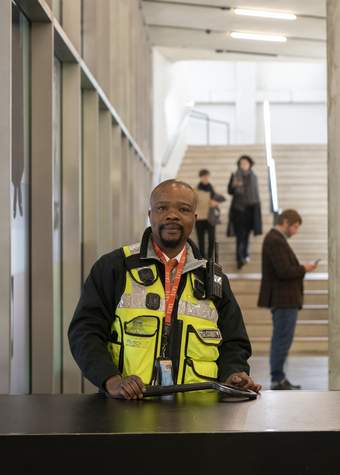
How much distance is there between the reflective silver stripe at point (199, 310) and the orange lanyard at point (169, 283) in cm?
3

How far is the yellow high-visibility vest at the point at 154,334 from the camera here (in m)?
2.95

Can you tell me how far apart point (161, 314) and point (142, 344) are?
0.37 feet

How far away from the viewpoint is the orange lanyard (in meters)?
2.97

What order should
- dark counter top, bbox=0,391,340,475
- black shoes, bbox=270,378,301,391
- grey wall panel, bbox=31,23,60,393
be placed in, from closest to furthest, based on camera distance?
dark counter top, bbox=0,391,340,475, grey wall panel, bbox=31,23,60,393, black shoes, bbox=270,378,301,391

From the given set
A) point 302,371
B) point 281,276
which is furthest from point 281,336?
point 302,371

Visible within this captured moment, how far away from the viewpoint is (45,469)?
2135 millimetres

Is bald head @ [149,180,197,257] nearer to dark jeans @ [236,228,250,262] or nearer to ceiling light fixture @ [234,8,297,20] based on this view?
ceiling light fixture @ [234,8,297,20]

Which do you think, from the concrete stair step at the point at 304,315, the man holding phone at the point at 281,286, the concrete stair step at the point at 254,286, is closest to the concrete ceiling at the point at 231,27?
the concrete stair step at the point at 254,286

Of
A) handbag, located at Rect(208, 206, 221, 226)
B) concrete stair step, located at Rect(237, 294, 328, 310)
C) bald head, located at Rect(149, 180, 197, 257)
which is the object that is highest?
handbag, located at Rect(208, 206, 221, 226)

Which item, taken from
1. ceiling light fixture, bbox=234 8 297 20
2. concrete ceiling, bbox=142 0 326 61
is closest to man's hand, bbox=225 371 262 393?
concrete ceiling, bbox=142 0 326 61

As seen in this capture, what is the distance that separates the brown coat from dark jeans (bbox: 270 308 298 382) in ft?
0.28

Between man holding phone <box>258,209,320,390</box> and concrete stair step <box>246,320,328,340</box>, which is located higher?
man holding phone <box>258,209,320,390</box>

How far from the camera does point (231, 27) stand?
14.1m

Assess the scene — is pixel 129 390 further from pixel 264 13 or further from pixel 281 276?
pixel 264 13
